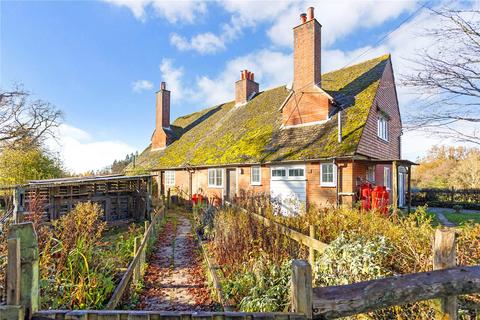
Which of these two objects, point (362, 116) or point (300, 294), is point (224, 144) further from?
point (300, 294)

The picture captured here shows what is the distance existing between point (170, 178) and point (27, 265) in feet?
70.5

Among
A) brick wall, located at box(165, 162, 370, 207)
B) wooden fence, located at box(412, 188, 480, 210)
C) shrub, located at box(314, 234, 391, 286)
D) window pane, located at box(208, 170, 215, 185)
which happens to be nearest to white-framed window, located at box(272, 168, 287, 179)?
brick wall, located at box(165, 162, 370, 207)

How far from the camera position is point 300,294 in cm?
189

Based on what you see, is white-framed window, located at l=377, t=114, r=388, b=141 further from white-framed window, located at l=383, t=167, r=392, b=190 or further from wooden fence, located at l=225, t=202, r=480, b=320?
wooden fence, located at l=225, t=202, r=480, b=320

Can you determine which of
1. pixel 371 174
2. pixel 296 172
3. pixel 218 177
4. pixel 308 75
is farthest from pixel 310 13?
pixel 218 177

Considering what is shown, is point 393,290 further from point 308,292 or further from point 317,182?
point 317,182

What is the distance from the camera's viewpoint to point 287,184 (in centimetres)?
1416

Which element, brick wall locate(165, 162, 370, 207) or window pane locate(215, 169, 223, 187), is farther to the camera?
window pane locate(215, 169, 223, 187)

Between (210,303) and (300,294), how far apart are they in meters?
3.75

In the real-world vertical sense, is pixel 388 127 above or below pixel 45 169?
above

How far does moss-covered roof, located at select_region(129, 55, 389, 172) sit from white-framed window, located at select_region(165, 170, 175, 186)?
2.43 ft

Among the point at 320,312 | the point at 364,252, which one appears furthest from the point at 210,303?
the point at 320,312

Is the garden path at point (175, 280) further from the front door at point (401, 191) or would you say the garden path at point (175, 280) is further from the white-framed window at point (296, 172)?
the front door at point (401, 191)

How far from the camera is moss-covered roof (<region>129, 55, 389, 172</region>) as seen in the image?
1310 cm
